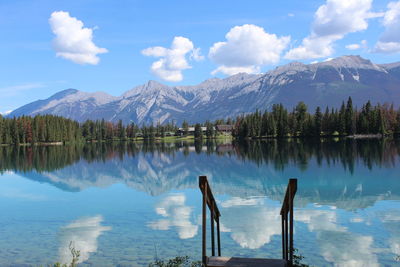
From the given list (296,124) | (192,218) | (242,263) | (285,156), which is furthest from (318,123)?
(242,263)

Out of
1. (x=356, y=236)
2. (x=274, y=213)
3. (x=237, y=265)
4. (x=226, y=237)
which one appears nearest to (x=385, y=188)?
(x=274, y=213)

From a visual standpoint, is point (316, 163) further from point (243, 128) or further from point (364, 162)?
point (243, 128)

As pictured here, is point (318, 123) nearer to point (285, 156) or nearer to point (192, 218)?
point (285, 156)

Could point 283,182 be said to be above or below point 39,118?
below

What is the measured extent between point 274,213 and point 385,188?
16.4 meters

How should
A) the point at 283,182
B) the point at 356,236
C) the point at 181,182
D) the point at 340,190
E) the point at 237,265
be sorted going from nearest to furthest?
the point at 237,265 → the point at 356,236 → the point at 340,190 → the point at 283,182 → the point at 181,182

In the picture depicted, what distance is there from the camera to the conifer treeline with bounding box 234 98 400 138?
152750 millimetres

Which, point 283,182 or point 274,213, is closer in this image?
point 274,213

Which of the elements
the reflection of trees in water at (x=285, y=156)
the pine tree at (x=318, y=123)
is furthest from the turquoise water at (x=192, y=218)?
the pine tree at (x=318, y=123)

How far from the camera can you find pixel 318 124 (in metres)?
163

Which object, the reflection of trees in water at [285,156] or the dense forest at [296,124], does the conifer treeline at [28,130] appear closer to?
the dense forest at [296,124]

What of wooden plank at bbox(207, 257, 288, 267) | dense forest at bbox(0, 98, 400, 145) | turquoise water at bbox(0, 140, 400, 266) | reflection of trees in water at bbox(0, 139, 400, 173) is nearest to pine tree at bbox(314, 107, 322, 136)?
dense forest at bbox(0, 98, 400, 145)

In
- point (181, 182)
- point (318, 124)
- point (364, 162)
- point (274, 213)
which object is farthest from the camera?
point (318, 124)

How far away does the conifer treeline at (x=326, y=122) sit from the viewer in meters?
153
